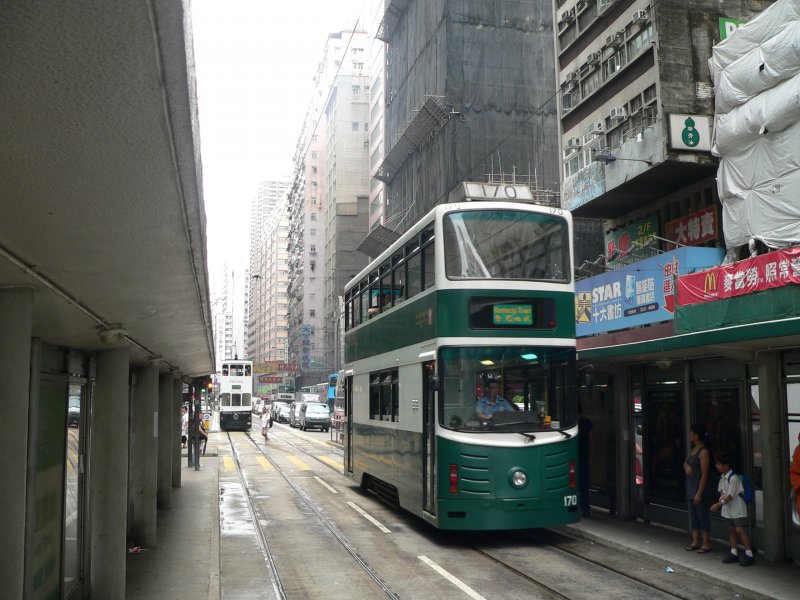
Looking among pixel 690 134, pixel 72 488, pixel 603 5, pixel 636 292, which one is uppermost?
pixel 603 5

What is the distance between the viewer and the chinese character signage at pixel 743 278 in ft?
41.7

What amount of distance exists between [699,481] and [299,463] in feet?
61.7

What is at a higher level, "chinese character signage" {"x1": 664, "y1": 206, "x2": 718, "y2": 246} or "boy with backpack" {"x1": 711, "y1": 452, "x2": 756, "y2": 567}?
"chinese character signage" {"x1": 664, "y1": 206, "x2": 718, "y2": 246}

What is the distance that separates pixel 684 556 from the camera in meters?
10.3

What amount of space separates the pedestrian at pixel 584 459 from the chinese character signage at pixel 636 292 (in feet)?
17.7

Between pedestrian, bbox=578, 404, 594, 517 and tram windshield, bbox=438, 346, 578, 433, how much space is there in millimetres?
2045

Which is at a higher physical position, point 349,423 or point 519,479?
point 349,423

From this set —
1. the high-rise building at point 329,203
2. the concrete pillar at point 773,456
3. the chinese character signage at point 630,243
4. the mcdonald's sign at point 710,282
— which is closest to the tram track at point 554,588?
the concrete pillar at point 773,456

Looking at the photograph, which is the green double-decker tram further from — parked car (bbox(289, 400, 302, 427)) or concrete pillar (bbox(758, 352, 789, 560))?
parked car (bbox(289, 400, 302, 427))

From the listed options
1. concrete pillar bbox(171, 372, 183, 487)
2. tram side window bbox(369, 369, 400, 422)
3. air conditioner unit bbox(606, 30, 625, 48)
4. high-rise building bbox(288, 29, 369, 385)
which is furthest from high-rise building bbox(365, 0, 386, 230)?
tram side window bbox(369, 369, 400, 422)

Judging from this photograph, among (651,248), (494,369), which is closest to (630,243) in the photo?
(651,248)

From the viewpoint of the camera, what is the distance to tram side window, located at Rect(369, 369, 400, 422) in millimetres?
14204

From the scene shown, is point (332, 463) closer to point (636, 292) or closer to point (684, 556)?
point (636, 292)

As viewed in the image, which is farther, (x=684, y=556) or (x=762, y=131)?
(x=762, y=131)
